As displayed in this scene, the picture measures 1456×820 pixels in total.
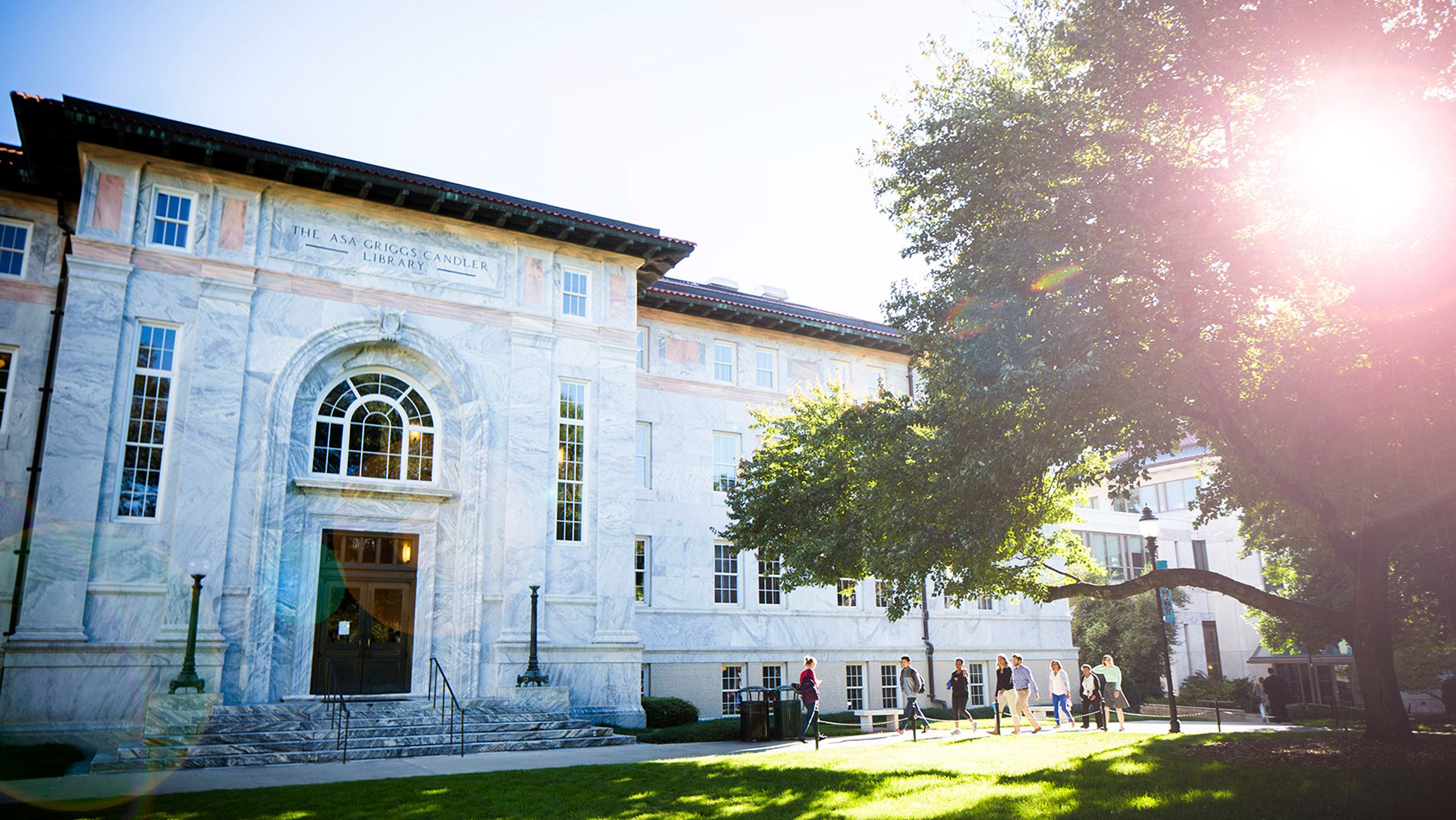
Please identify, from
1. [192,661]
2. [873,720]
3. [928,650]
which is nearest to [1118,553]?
[928,650]

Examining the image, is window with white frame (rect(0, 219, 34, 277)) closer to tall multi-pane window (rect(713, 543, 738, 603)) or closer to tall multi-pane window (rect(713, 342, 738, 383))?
tall multi-pane window (rect(713, 342, 738, 383))

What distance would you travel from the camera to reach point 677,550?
28.0m

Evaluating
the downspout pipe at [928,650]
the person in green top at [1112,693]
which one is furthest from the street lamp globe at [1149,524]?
the downspout pipe at [928,650]

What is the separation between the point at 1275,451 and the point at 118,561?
21449 millimetres

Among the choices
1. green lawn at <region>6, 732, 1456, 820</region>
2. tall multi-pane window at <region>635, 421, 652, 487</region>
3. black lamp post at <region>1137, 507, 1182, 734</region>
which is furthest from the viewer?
tall multi-pane window at <region>635, 421, 652, 487</region>

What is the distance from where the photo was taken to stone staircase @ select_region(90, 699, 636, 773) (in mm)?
15156

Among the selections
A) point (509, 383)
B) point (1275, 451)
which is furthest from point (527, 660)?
point (1275, 451)

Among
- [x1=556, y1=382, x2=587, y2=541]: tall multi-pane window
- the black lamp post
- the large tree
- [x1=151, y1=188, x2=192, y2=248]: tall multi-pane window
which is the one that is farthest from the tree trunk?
[x1=151, y1=188, x2=192, y2=248]: tall multi-pane window

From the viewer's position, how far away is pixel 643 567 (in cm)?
2748

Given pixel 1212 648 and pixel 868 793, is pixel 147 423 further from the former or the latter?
pixel 1212 648

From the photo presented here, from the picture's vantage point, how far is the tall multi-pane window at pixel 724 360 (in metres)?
30.1

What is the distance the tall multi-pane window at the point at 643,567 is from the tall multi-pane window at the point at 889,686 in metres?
9.10

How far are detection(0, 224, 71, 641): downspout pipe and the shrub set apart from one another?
13.5m

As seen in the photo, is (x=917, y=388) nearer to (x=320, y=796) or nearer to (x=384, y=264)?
(x=384, y=264)
